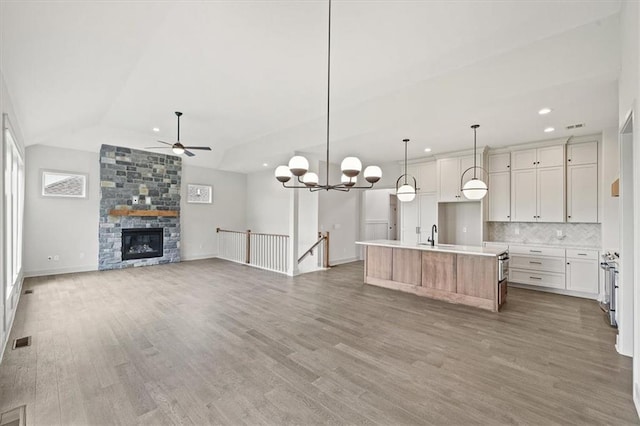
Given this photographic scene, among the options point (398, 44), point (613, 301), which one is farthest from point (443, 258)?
point (398, 44)

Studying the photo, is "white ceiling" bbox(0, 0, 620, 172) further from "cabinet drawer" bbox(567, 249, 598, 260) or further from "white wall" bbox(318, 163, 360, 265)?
"white wall" bbox(318, 163, 360, 265)

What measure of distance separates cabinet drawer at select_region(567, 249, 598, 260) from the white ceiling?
2.10 meters

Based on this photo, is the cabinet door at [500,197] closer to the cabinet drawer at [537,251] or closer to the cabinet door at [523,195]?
the cabinet door at [523,195]

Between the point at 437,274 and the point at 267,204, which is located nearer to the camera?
the point at 437,274

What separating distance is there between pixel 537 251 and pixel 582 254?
0.63 meters

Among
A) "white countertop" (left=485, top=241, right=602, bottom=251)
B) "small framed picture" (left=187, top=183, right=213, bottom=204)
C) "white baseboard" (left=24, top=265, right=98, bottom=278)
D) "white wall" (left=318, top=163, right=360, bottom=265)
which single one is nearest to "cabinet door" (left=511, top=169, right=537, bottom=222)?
"white countertop" (left=485, top=241, right=602, bottom=251)

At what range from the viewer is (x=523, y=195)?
226 inches

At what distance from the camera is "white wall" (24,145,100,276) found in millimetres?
6266

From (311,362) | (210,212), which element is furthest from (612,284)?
(210,212)

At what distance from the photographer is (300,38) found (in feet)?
10.0

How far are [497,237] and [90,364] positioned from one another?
7.27m

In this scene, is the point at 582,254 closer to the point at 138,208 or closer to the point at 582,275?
the point at 582,275

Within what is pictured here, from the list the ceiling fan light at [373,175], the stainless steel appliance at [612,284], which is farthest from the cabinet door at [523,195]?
the ceiling fan light at [373,175]

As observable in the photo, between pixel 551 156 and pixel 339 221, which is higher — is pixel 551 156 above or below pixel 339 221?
above
